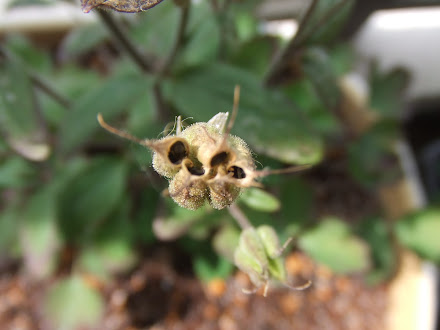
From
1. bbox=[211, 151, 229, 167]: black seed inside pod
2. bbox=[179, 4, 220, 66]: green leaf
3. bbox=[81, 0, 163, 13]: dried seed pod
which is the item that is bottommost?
bbox=[179, 4, 220, 66]: green leaf

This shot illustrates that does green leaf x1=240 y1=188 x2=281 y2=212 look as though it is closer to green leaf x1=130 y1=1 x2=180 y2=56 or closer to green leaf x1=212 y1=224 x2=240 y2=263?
green leaf x1=212 y1=224 x2=240 y2=263

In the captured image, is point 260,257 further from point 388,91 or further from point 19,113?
point 388,91

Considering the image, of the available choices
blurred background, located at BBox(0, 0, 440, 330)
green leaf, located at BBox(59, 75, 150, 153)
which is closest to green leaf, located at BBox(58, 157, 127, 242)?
blurred background, located at BBox(0, 0, 440, 330)

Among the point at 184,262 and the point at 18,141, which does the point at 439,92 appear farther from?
the point at 18,141

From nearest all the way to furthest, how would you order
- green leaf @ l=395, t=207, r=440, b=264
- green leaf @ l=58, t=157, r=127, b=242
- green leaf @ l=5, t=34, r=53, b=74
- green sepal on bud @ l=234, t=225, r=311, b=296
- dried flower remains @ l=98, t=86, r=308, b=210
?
dried flower remains @ l=98, t=86, r=308, b=210
green sepal on bud @ l=234, t=225, r=311, b=296
green leaf @ l=58, t=157, r=127, b=242
green leaf @ l=395, t=207, r=440, b=264
green leaf @ l=5, t=34, r=53, b=74

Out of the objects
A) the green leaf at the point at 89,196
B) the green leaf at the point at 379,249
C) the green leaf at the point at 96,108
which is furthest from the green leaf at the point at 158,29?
the green leaf at the point at 379,249

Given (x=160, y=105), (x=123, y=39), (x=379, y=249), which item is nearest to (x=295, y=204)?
(x=379, y=249)

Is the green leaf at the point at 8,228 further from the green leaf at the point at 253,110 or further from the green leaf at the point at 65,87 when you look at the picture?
A: the green leaf at the point at 253,110
